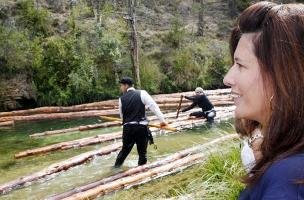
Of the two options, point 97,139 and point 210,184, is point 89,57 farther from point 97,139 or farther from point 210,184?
point 210,184

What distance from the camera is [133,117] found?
9.94 m

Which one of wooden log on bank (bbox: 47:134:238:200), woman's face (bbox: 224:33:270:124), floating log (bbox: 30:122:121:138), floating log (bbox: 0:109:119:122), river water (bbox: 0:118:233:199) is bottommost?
river water (bbox: 0:118:233:199)

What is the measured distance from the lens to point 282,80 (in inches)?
49.2

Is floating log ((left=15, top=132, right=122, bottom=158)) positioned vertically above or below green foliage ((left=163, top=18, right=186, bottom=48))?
below

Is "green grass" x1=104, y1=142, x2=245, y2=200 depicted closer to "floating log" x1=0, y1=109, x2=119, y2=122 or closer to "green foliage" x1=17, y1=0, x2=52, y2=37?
"floating log" x1=0, y1=109, x2=119, y2=122

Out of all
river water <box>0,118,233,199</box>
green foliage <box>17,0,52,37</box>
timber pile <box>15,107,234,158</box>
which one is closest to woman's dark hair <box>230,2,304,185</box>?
river water <box>0,118,233,199</box>

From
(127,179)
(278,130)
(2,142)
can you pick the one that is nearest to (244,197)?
(278,130)

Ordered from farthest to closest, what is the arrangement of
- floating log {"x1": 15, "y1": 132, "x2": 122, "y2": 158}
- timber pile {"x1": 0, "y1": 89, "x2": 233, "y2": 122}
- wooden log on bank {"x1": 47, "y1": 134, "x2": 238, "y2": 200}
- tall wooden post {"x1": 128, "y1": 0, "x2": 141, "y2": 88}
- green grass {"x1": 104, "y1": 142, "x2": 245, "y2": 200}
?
tall wooden post {"x1": 128, "y1": 0, "x2": 141, "y2": 88} < timber pile {"x1": 0, "y1": 89, "x2": 233, "y2": 122} < floating log {"x1": 15, "y1": 132, "x2": 122, "y2": 158} < wooden log on bank {"x1": 47, "y1": 134, "x2": 238, "y2": 200} < green grass {"x1": 104, "y1": 142, "x2": 245, "y2": 200}

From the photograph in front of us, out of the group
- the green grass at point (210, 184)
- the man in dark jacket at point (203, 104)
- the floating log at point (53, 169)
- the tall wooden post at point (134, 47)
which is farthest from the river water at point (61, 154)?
the tall wooden post at point (134, 47)

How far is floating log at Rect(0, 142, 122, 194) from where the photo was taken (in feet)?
30.2

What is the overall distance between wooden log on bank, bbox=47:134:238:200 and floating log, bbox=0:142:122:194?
5.48 feet

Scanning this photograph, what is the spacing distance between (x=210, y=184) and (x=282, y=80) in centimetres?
440

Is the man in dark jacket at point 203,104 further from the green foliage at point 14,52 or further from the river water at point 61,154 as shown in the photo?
the green foliage at point 14,52

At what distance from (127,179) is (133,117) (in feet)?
5.65
